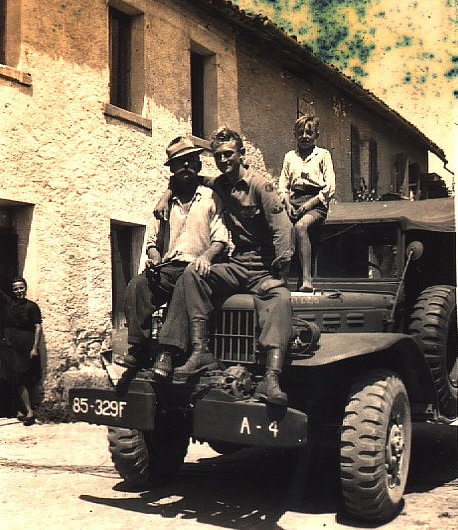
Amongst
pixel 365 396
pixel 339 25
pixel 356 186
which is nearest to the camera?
pixel 365 396

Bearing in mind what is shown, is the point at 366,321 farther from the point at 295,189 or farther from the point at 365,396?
the point at 295,189

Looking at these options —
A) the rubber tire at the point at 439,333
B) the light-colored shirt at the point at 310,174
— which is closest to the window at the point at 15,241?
the light-colored shirt at the point at 310,174

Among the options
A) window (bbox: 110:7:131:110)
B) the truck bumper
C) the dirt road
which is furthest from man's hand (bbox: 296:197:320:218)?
window (bbox: 110:7:131:110)

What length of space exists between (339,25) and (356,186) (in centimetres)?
1090

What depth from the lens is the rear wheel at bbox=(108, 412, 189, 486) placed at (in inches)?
217

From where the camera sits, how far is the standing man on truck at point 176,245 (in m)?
4.96

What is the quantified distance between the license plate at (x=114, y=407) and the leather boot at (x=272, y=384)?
0.68m

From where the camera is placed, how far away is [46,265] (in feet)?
29.9

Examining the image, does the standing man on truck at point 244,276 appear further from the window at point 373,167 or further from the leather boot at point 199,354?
the window at point 373,167

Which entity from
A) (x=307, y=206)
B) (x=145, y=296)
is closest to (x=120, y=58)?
(x=307, y=206)

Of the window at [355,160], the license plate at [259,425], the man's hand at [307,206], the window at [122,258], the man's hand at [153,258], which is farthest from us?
the window at [355,160]

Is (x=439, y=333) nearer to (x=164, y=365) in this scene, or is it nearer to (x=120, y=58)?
(x=164, y=365)

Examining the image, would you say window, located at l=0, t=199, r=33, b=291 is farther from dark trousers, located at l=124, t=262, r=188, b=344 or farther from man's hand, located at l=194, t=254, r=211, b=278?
man's hand, located at l=194, t=254, r=211, b=278

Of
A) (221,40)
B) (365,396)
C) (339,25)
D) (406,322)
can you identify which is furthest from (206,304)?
(221,40)
